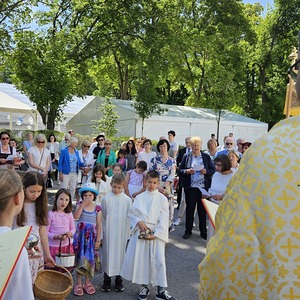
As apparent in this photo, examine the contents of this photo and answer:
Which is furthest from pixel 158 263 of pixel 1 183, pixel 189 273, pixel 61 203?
pixel 1 183

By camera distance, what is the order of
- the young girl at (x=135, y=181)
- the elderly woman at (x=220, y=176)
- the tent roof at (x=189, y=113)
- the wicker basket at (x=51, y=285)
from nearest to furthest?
1. the wicker basket at (x=51, y=285)
2. the elderly woman at (x=220, y=176)
3. the young girl at (x=135, y=181)
4. the tent roof at (x=189, y=113)

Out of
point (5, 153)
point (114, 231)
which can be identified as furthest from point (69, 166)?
point (114, 231)

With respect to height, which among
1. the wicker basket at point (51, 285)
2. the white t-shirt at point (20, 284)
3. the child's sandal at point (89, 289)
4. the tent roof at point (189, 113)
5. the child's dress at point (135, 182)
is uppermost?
the tent roof at point (189, 113)

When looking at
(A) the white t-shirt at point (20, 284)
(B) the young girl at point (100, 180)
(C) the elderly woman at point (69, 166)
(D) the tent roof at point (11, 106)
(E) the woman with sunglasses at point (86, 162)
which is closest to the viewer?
(A) the white t-shirt at point (20, 284)

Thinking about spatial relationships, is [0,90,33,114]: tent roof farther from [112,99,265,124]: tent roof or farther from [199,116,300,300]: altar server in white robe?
[199,116,300,300]: altar server in white robe

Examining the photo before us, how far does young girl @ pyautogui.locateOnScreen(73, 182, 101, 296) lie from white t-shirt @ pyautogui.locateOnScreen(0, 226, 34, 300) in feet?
7.73

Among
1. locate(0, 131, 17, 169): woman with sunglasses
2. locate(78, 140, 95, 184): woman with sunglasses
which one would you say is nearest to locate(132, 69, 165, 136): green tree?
locate(78, 140, 95, 184): woman with sunglasses

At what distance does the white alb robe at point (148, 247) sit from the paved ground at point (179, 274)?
28 cm

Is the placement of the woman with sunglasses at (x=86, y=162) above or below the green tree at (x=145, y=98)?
below

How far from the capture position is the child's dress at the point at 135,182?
270 inches

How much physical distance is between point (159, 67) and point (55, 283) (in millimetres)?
17755

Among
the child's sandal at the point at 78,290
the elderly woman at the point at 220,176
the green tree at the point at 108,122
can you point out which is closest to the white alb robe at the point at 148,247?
the child's sandal at the point at 78,290

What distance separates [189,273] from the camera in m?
4.98

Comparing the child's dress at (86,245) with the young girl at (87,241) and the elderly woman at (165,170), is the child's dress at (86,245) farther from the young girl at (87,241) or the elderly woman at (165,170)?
the elderly woman at (165,170)
